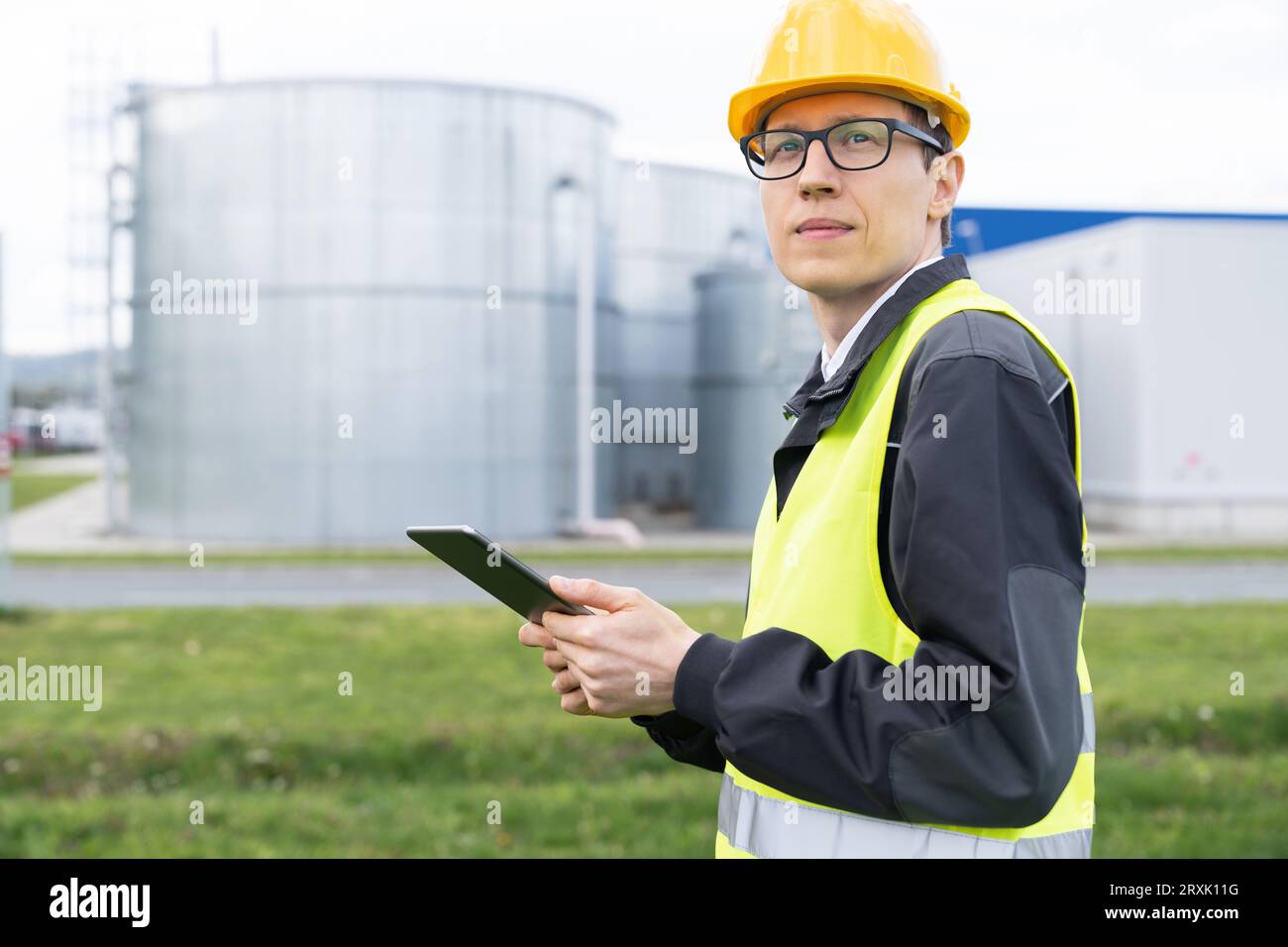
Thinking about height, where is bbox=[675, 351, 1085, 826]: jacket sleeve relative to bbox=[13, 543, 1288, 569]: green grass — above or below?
above

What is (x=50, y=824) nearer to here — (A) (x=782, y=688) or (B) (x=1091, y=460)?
(A) (x=782, y=688)

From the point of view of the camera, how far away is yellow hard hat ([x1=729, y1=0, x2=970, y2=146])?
1.77 metres

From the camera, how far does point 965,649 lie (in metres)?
1.43

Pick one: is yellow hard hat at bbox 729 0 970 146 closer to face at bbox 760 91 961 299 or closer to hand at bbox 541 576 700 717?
face at bbox 760 91 961 299

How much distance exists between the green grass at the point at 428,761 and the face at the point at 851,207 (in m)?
3.60

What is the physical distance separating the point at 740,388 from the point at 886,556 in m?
22.1

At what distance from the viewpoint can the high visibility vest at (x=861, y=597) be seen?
158 centimetres

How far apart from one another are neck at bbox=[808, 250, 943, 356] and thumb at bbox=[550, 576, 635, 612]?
0.52 metres

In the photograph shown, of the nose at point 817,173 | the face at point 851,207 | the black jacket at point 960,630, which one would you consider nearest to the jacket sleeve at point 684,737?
the black jacket at point 960,630

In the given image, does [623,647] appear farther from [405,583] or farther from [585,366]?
[585,366]

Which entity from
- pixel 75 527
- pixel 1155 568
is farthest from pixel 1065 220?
pixel 75 527

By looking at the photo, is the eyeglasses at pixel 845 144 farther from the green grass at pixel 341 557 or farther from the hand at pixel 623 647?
the green grass at pixel 341 557

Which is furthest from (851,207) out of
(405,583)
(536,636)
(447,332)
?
(447,332)

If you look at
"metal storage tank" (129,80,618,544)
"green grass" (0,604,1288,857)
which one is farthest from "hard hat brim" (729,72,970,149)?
"metal storage tank" (129,80,618,544)
